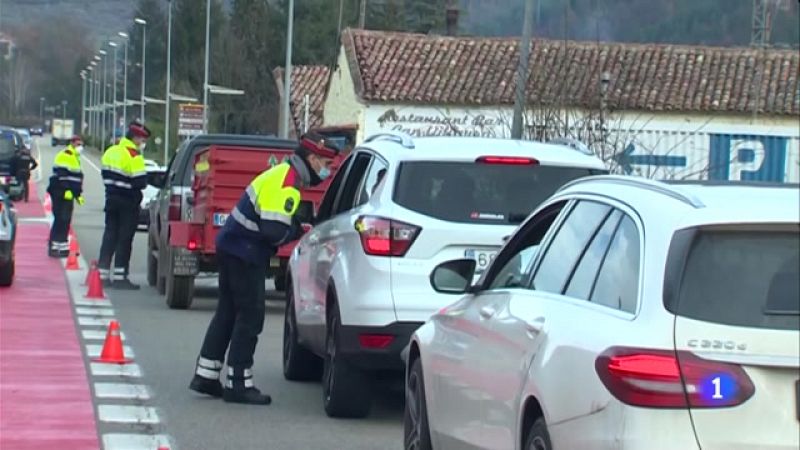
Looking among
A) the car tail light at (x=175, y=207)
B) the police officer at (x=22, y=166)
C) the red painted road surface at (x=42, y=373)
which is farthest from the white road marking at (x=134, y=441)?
the police officer at (x=22, y=166)

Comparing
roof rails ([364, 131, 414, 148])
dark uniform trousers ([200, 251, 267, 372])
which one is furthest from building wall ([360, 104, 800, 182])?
dark uniform trousers ([200, 251, 267, 372])

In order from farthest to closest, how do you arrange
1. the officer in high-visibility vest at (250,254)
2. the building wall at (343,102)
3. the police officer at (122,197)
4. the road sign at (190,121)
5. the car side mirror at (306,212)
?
the road sign at (190,121), the building wall at (343,102), the police officer at (122,197), the car side mirror at (306,212), the officer in high-visibility vest at (250,254)

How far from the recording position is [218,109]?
251 feet

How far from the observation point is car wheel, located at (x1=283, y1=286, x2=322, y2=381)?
1263 cm

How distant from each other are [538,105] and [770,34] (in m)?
12.8

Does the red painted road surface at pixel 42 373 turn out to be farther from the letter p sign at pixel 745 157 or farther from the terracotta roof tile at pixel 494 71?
the terracotta roof tile at pixel 494 71

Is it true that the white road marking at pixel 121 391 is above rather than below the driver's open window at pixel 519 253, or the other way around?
below

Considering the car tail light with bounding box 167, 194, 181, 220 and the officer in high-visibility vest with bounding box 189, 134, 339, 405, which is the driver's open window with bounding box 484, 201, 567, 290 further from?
the car tail light with bounding box 167, 194, 181, 220

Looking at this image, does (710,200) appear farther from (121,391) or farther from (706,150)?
(706,150)

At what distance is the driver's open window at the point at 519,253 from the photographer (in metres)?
7.18

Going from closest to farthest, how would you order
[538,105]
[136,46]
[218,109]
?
1. [538,105]
2. [218,109]
3. [136,46]

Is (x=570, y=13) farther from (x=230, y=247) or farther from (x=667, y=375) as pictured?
(x=667, y=375)

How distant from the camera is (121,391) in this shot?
11906 millimetres

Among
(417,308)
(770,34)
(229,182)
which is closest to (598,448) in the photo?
(417,308)
